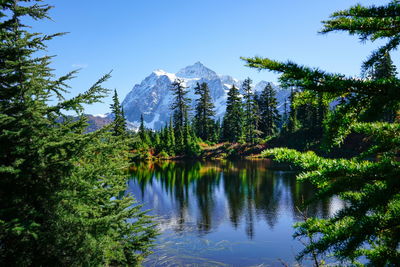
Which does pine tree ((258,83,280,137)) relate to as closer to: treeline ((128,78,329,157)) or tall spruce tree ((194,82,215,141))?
treeline ((128,78,329,157))

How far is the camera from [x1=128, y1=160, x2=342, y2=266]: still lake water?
13374mm

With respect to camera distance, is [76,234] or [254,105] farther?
[254,105]

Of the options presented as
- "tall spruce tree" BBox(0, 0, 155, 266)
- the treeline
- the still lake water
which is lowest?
the still lake water

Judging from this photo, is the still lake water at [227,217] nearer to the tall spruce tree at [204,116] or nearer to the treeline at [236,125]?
the treeline at [236,125]

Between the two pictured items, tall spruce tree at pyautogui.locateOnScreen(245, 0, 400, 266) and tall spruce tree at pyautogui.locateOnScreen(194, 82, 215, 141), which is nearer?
tall spruce tree at pyautogui.locateOnScreen(245, 0, 400, 266)

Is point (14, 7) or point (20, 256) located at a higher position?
point (14, 7)

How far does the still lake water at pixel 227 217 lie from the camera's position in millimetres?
13374

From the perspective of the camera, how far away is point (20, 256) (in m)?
5.59

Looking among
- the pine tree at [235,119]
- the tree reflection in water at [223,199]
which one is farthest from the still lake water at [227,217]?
the pine tree at [235,119]

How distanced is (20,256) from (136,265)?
4.08 m

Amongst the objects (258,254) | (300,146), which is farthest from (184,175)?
(300,146)

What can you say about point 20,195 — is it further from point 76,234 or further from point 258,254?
point 258,254

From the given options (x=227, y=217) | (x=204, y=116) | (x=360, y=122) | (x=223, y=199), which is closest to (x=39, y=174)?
(x=360, y=122)

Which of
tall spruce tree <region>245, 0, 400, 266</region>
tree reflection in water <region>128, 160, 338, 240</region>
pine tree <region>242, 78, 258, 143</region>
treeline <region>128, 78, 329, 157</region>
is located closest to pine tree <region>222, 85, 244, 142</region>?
treeline <region>128, 78, 329, 157</region>
